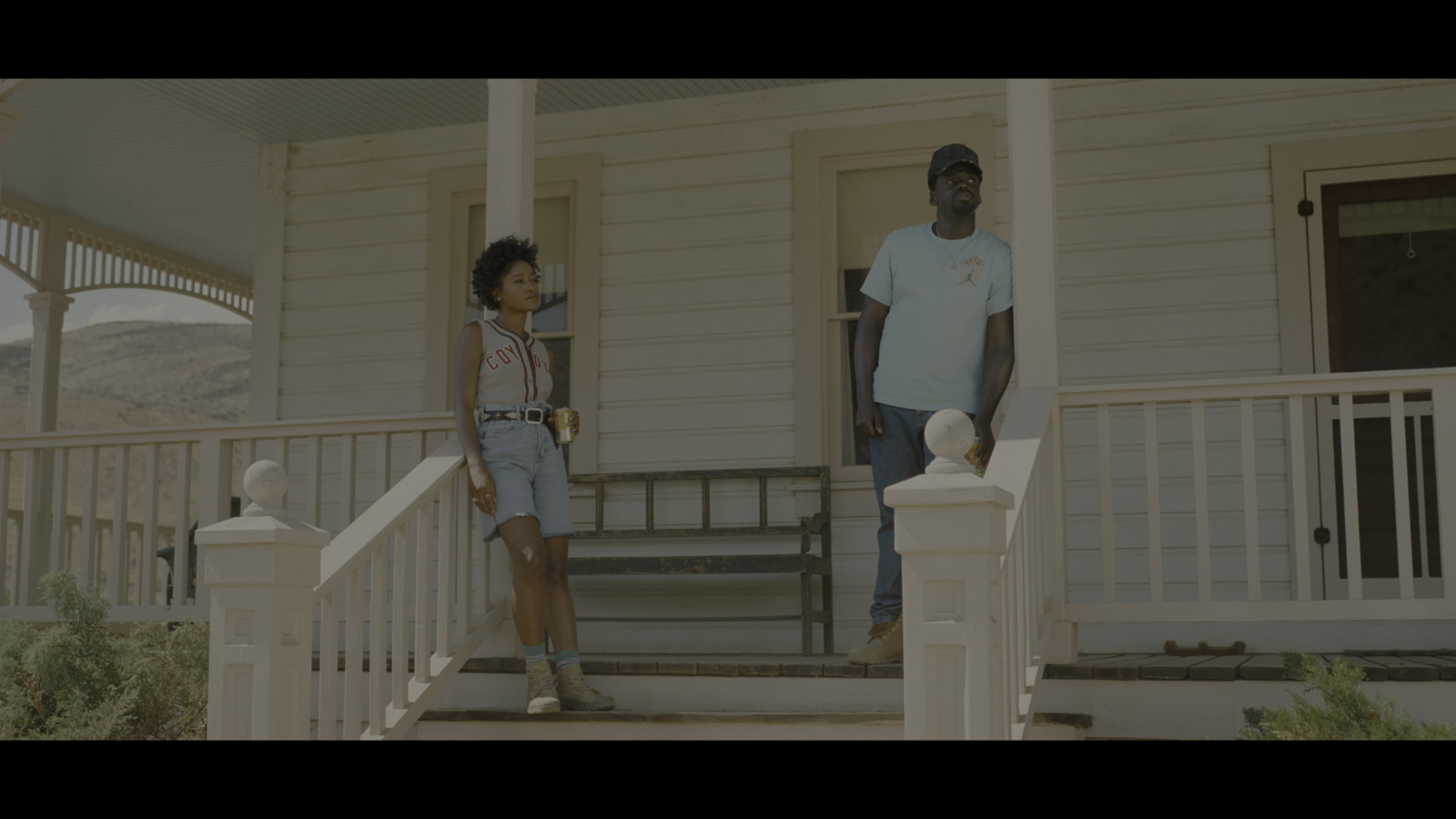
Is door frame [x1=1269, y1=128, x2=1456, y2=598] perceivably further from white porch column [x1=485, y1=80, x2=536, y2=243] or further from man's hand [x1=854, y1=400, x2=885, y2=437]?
white porch column [x1=485, y1=80, x2=536, y2=243]

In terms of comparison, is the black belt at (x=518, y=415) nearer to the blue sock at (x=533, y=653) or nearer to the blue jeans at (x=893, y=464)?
the blue sock at (x=533, y=653)

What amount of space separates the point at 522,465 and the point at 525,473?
30 millimetres

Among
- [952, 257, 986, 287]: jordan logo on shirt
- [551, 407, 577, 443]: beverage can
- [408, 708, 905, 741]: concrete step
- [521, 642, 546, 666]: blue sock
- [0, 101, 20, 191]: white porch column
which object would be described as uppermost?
[0, 101, 20, 191]: white porch column

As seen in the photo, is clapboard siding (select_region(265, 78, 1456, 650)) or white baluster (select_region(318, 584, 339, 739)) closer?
white baluster (select_region(318, 584, 339, 739))

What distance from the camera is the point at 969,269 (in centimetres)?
473

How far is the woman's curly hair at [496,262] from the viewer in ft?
16.4

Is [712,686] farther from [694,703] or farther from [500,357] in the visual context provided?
[500,357]

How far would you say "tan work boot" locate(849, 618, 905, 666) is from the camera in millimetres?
4605

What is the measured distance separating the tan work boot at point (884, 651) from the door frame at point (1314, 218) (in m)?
2.72

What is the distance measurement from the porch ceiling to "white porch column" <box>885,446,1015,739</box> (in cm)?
431

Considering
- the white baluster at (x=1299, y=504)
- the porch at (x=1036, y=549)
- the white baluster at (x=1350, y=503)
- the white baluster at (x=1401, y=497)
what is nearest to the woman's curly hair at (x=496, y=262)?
the porch at (x=1036, y=549)

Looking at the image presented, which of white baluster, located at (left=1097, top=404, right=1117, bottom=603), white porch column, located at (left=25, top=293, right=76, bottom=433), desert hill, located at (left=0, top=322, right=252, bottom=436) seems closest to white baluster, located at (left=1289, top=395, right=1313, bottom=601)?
white baluster, located at (left=1097, top=404, right=1117, bottom=603)

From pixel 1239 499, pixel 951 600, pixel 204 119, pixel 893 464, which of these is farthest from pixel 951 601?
pixel 204 119
